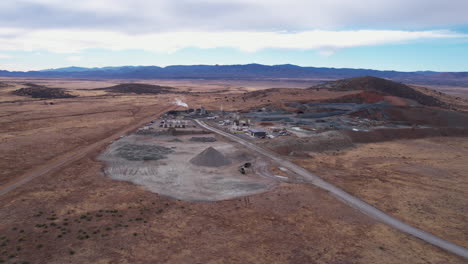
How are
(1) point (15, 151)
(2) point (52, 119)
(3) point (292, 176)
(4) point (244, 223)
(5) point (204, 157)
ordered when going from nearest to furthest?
(4) point (244, 223)
(3) point (292, 176)
(5) point (204, 157)
(1) point (15, 151)
(2) point (52, 119)

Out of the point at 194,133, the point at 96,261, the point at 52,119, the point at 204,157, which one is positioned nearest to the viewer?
the point at 96,261

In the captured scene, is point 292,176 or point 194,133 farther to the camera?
point 194,133

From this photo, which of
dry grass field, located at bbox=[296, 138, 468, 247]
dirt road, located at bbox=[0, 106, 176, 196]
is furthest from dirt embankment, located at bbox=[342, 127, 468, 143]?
dirt road, located at bbox=[0, 106, 176, 196]

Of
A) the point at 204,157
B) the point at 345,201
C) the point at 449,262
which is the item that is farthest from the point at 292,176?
the point at 449,262

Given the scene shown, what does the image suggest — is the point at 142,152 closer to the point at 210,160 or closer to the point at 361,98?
the point at 210,160

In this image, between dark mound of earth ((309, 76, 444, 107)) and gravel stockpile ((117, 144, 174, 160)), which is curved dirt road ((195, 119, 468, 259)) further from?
dark mound of earth ((309, 76, 444, 107))

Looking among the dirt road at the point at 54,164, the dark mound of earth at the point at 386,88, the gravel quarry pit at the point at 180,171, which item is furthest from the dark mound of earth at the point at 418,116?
the dirt road at the point at 54,164

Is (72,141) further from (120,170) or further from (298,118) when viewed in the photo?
(298,118)
